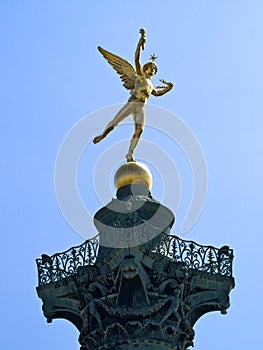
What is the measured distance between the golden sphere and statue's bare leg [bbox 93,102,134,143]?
6.86 feet

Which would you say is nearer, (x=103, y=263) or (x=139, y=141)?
(x=103, y=263)

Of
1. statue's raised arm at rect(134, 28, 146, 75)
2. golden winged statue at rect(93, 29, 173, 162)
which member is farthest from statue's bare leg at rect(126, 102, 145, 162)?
statue's raised arm at rect(134, 28, 146, 75)

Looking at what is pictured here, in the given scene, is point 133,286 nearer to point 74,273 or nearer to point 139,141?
point 74,273

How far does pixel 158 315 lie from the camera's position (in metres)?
40.7

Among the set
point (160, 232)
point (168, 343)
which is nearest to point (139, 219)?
point (160, 232)

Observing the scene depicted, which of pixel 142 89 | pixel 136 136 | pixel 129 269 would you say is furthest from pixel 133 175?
pixel 129 269

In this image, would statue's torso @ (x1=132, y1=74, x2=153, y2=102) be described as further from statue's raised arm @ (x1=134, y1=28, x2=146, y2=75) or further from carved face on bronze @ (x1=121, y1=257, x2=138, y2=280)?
carved face on bronze @ (x1=121, y1=257, x2=138, y2=280)

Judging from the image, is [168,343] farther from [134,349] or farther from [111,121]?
[111,121]

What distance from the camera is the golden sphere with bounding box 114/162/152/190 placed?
144ft

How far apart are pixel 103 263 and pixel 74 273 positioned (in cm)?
114

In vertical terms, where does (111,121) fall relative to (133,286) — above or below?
above

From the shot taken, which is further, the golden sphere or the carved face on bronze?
the golden sphere

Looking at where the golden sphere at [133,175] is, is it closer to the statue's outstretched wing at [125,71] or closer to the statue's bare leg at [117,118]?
the statue's bare leg at [117,118]

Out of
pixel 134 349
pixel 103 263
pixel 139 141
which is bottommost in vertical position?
pixel 134 349
